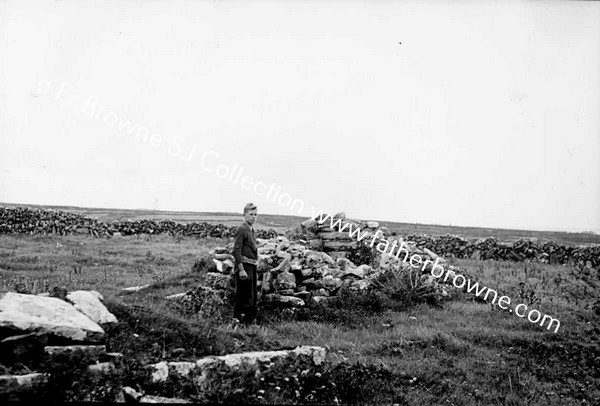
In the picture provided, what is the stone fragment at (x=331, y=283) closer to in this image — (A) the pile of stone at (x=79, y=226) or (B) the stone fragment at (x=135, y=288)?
(B) the stone fragment at (x=135, y=288)

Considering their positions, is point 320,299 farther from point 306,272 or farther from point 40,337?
point 40,337

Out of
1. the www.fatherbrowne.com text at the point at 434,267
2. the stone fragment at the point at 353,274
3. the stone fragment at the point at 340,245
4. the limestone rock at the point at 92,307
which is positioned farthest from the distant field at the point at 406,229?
the limestone rock at the point at 92,307

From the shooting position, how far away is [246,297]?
10664 mm

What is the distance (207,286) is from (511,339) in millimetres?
6697

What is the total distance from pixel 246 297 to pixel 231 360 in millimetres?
4128

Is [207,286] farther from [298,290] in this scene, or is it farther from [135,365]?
[135,365]

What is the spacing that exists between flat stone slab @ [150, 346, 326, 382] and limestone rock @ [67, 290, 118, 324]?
1276 millimetres

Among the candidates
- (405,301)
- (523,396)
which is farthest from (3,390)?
(405,301)

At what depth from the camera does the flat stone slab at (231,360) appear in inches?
230

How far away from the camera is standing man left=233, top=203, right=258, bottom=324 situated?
1055 cm

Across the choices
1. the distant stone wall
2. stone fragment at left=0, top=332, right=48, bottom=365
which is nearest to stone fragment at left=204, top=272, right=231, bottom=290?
stone fragment at left=0, top=332, right=48, bottom=365

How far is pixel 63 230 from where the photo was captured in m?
26.6

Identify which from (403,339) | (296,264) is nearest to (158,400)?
(403,339)

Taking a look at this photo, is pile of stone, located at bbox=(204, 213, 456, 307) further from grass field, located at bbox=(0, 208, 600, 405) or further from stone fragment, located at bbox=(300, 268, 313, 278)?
grass field, located at bbox=(0, 208, 600, 405)
